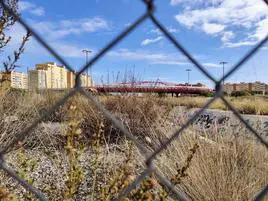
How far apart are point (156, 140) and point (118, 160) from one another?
642 mm

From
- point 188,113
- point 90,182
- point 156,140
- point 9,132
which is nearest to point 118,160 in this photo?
point 90,182

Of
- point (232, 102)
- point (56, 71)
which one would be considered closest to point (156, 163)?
point (56, 71)

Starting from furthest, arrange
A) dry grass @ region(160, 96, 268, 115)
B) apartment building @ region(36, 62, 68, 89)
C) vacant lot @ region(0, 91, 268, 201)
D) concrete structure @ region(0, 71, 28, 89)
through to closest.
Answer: dry grass @ region(160, 96, 268, 115)
concrete structure @ region(0, 71, 28, 89)
apartment building @ region(36, 62, 68, 89)
vacant lot @ region(0, 91, 268, 201)

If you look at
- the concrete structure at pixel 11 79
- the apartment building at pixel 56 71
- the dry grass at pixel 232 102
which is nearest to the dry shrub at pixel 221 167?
the dry grass at pixel 232 102

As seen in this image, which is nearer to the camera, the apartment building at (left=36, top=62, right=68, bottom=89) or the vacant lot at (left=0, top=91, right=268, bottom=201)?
the vacant lot at (left=0, top=91, right=268, bottom=201)

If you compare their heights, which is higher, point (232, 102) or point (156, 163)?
point (232, 102)

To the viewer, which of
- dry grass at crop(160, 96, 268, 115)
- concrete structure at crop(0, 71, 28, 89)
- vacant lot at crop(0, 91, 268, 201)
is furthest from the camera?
dry grass at crop(160, 96, 268, 115)

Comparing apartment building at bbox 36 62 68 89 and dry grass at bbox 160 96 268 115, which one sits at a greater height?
apartment building at bbox 36 62 68 89

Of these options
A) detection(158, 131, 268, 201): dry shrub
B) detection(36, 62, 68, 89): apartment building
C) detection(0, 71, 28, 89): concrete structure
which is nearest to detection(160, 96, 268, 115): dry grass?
detection(158, 131, 268, 201): dry shrub

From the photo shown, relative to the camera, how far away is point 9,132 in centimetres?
280

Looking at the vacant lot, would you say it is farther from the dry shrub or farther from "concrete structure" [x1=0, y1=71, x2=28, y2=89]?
"concrete structure" [x1=0, y1=71, x2=28, y2=89]

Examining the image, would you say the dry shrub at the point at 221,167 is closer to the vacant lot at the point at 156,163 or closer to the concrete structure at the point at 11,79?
the vacant lot at the point at 156,163

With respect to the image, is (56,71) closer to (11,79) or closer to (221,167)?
(11,79)

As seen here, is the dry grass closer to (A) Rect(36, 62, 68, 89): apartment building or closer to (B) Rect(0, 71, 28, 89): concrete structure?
(A) Rect(36, 62, 68, 89): apartment building
